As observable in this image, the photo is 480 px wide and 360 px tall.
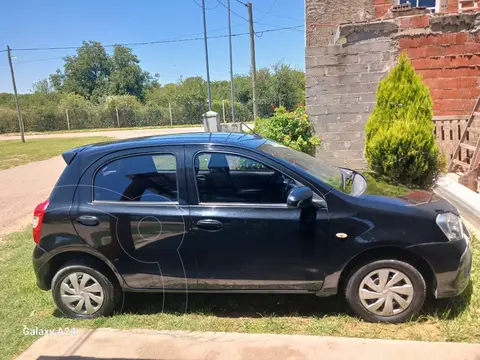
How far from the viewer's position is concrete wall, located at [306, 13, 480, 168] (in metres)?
7.71

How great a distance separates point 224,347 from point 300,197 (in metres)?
1.31

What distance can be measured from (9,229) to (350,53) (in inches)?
285

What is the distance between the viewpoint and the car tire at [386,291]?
3.15 meters

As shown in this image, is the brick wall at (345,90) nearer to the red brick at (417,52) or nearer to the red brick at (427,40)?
the red brick at (417,52)

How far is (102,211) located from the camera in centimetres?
339

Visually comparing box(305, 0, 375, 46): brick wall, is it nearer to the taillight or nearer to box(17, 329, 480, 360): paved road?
the taillight

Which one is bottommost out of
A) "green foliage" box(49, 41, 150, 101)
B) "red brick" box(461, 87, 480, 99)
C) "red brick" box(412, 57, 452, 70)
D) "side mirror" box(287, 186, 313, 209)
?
"side mirror" box(287, 186, 313, 209)

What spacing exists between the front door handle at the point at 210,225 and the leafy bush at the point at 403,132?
4443 millimetres

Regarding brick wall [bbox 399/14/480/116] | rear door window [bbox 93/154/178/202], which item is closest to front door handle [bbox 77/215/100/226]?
rear door window [bbox 93/154/178/202]

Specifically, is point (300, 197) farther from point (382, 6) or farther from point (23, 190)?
point (23, 190)

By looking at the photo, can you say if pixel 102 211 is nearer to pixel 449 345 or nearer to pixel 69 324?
pixel 69 324

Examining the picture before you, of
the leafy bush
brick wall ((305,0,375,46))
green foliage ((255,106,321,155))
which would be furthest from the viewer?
brick wall ((305,0,375,46))

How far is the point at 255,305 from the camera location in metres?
3.75

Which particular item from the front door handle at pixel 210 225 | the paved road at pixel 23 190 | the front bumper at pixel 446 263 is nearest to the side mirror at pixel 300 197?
the front door handle at pixel 210 225
